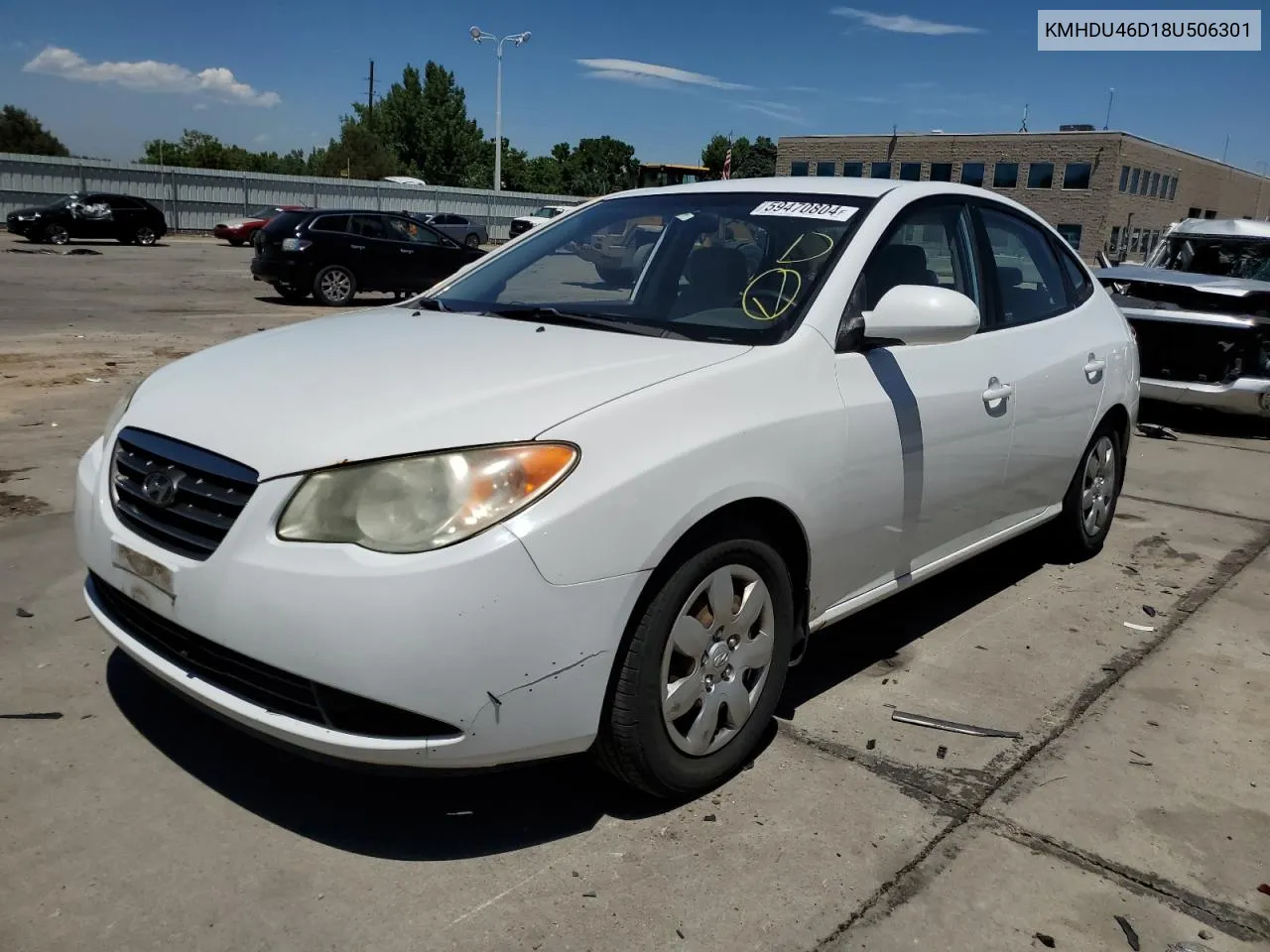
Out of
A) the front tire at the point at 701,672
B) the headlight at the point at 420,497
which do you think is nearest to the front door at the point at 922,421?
the front tire at the point at 701,672

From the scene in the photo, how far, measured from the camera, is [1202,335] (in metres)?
8.51

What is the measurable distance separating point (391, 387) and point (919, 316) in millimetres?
1569

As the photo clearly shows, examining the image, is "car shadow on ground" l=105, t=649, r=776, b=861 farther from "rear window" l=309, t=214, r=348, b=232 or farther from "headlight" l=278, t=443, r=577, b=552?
"rear window" l=309, t=214, r=348, b=232

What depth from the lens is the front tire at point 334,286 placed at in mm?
16672

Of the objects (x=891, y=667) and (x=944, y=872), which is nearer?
(x=944, y=872)

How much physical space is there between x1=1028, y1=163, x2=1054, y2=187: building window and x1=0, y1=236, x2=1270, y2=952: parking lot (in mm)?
64930

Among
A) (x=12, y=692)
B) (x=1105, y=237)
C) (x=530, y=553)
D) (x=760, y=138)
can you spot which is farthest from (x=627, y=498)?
(x=760, y=138)

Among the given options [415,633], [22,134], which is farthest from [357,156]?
[415,633]

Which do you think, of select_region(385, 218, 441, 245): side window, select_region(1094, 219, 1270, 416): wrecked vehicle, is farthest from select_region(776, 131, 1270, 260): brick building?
select_region(1094, 219, 1270, 416): wrecked vehicle

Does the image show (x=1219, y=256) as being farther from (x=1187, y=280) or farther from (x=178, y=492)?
(x=178, y=492)

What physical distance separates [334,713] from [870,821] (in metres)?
1.47

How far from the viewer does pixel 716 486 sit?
8.79ft

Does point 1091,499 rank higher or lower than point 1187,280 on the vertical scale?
lower

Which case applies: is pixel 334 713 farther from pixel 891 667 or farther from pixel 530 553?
pixel 891 667
